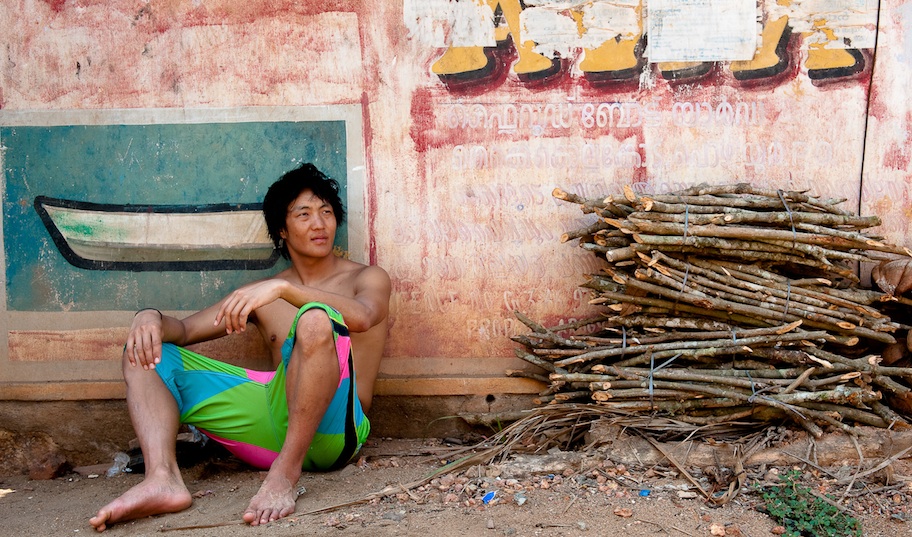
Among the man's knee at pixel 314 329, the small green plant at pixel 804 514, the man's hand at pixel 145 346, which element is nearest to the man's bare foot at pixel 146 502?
the man's hand at pixel 145 346

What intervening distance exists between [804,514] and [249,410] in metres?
2.39

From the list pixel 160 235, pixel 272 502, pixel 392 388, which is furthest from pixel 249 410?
pixel 160 235

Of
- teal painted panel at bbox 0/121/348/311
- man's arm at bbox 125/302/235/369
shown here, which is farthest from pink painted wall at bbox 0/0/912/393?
man's arm at bbox 125/302/235/369

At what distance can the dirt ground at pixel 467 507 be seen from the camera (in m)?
3.21

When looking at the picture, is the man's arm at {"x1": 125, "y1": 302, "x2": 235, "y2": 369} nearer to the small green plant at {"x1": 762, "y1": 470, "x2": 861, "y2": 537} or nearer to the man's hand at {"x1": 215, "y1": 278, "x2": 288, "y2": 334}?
the man's hand at {"x1": 215, "y1": 278, "x2": 288, "y2": 334}

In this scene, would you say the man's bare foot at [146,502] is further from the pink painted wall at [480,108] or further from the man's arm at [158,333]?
the pink painted wall at [480,108]

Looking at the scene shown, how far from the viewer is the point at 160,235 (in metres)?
4.53

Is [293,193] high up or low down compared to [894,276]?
up

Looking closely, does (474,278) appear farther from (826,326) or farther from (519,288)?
(826,326)

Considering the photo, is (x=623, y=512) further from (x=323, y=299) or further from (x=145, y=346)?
(x=145, y=346)

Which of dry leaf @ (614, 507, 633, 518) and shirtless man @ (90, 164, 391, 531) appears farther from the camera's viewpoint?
shirtless man @ (90, 164, 391, 531)

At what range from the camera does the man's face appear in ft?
13.5

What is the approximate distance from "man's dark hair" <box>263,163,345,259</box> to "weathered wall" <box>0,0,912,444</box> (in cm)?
20

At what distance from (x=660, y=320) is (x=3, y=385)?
11.7ft
